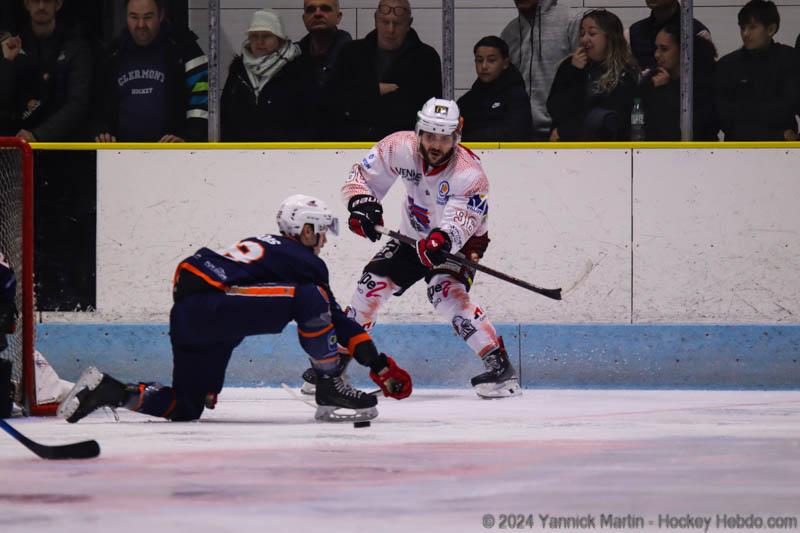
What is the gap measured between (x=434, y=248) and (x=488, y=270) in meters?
0.33

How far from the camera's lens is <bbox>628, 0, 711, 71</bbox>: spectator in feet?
19.9

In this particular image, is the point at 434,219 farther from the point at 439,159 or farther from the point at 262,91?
the point at 262,91

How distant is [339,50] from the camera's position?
246 inches

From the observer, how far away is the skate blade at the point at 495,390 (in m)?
5.61

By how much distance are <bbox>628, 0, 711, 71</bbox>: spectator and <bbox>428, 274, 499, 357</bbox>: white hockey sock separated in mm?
1295

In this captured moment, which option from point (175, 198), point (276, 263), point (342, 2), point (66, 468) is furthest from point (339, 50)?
point (66, 468)

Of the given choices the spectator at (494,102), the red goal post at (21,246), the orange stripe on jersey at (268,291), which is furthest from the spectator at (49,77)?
the orange stripe on jersey at (268,291)

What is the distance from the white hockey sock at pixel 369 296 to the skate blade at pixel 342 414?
100cm

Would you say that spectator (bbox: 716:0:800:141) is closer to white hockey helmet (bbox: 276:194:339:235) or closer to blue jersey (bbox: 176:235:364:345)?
white hockey helmet (bbox: 276:194:339:235)

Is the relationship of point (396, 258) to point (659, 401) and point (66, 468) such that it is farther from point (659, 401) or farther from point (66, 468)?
point (66, 468)

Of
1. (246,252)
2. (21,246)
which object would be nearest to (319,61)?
(21,246)

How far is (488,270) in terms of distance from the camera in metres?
5.62

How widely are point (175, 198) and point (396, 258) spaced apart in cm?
110

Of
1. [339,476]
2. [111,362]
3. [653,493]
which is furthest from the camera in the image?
[111,362]
